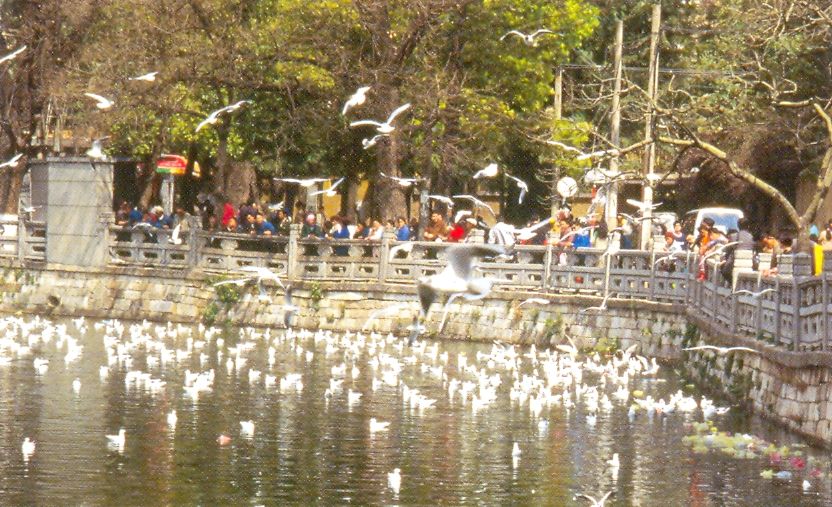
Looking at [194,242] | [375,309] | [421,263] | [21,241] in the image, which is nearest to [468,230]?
[421,263]

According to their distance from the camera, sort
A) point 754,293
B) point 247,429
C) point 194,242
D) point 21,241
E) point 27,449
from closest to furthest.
Answer: point 27,449
point 247,429
point 754,293
point 194,242
point 21,241

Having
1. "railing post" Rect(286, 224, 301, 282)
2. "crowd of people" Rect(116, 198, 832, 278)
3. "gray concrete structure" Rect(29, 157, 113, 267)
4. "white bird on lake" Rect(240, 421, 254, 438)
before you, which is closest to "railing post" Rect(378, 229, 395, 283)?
"crowd of people" Rect(116, 198, 832, 278)

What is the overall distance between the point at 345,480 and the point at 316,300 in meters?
16.6

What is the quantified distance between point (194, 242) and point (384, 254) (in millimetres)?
4059

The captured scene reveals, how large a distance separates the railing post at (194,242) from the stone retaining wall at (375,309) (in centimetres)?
31

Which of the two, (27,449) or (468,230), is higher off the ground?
(468,230)

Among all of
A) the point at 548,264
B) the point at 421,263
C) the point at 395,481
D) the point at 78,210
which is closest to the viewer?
the point at 395,481

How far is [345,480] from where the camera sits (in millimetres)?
17484

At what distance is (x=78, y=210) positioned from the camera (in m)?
36.4

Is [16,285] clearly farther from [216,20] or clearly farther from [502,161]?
[502,161]

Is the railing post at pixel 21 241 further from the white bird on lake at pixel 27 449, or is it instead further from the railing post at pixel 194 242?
the white bird on lake at pixel 27 449

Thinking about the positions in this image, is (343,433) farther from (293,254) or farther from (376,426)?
(293,254)

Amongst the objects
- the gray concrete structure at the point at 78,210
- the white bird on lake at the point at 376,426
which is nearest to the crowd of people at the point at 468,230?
the gray concrete structure at the point at 78,210

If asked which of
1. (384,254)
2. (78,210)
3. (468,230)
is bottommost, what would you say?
(384,254)
